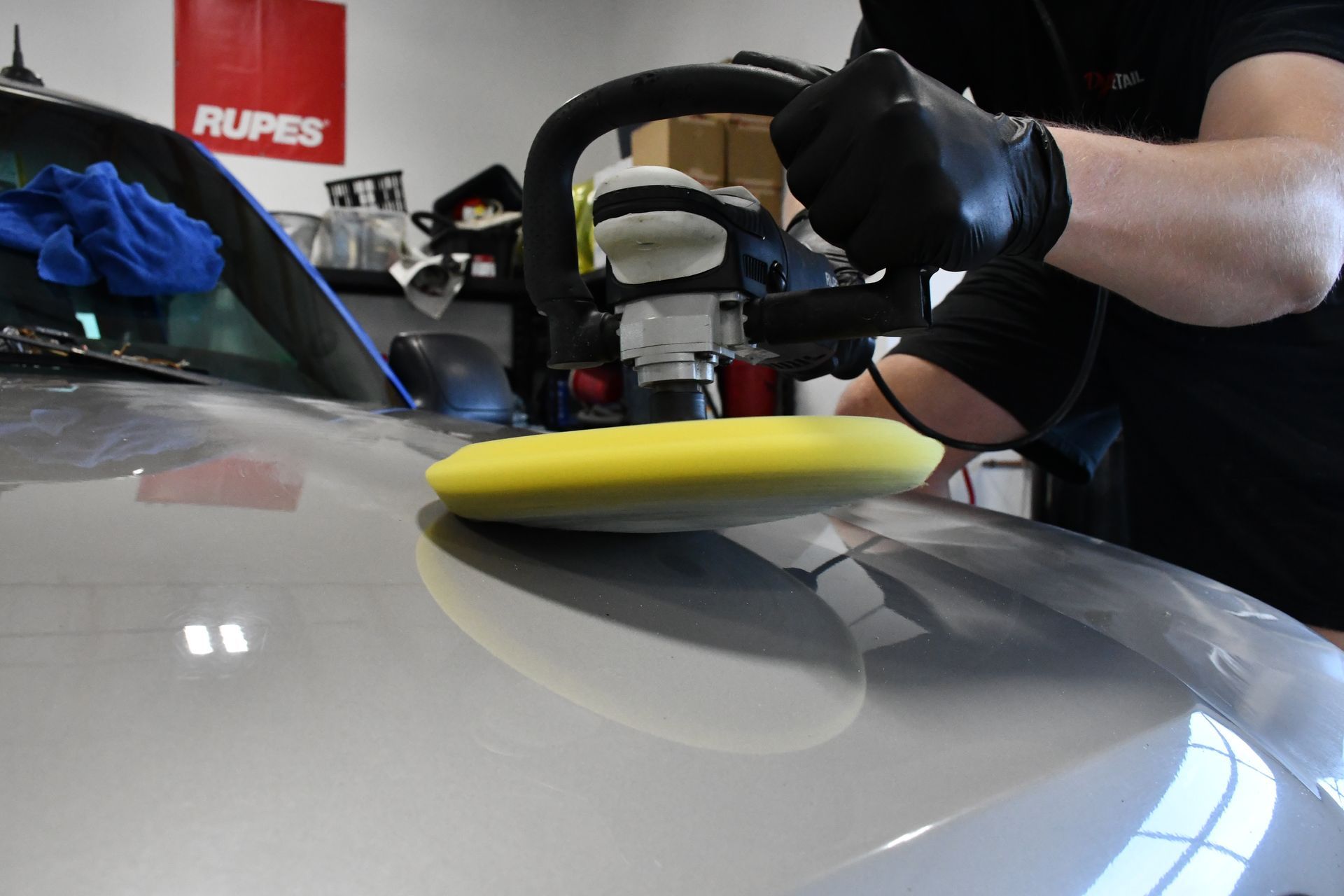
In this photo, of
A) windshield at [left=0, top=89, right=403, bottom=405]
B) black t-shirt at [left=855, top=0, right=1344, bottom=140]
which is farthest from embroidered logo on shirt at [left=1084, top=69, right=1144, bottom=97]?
windshield at [left=0, top=89, right=403, bottom=405]

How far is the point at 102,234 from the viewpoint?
0.86 m

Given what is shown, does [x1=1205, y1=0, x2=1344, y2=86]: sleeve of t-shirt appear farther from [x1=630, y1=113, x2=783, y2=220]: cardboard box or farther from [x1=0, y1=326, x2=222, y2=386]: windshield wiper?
[x1=630, y1=113, x2=783, y2=220]: cardboard box

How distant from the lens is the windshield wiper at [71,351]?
760mm

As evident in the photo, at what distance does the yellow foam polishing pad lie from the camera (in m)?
0.37

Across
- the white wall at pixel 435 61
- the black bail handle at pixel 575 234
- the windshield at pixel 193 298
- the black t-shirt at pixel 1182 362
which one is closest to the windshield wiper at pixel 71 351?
the windshield at pixel 193 298

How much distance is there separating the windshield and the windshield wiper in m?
0.02

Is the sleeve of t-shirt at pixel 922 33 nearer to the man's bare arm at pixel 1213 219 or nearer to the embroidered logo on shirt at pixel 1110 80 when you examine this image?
the embroidered logo on shirt at pixel 1110 80

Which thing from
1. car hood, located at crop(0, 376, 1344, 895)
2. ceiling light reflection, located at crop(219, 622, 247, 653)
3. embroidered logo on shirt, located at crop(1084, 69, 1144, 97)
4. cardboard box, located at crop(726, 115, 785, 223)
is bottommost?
car hood, located at crop(0, 376, 1344, 895)

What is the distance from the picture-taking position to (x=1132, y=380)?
119 cm

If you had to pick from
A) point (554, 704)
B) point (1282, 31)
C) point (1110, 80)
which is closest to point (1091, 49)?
point (1110, 80)

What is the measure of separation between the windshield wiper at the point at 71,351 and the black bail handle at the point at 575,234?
1.41ft

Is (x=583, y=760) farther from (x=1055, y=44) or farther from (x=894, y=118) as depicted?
(x=1055, y=44)

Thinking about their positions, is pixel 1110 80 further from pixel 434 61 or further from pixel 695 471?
pixel 434 61

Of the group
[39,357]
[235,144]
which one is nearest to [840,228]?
[39,357]
